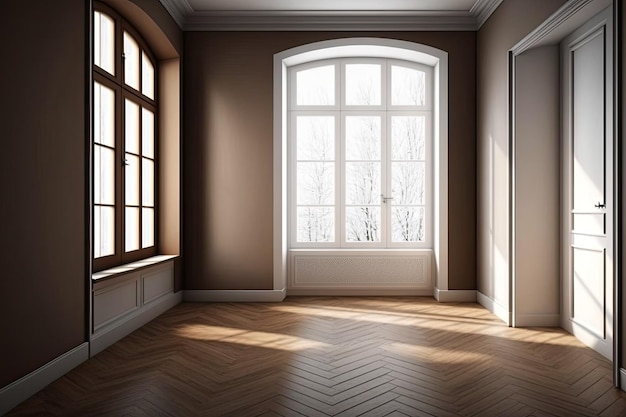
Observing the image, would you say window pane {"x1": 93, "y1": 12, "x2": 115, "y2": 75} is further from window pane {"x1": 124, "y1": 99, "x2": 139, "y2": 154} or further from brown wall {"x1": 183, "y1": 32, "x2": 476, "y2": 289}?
brown wall {"x1": 183, "y1": 32, "x2": 476, "y2": 289}

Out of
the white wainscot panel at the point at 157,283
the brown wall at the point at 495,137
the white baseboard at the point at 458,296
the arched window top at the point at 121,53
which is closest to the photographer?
the arched window top at the point at 121,53

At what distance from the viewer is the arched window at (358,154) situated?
6789mm

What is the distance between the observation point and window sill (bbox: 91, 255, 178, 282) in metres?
4.12

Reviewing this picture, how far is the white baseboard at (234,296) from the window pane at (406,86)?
2.94 metres

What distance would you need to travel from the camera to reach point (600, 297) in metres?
4.15

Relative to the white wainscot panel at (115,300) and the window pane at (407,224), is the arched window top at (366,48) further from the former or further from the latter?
the white wainscot panel at (115,300)

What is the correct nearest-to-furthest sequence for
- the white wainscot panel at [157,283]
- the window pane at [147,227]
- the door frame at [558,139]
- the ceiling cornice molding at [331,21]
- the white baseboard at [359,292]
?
the door frame at [558,139] < the white wainscot panel at [157,283] < the window pane at [147,227] < the ceiling cornice molding at [331,21] < the white baseboard at [359,292]

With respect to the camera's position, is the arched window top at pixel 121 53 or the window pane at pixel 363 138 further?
the window pane at pixel 363 138

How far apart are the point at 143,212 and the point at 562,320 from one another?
4.37 m

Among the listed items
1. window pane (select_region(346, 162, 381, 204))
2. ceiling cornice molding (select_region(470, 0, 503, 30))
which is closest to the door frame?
ceiling cornice molding (select_region(470, 0, 503, 30))

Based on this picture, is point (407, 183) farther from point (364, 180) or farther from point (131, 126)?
point (131, 126)

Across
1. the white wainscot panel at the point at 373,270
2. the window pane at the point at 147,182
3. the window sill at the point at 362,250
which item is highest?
the window pane at the point at 147,182

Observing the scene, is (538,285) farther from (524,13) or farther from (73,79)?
(73,79)

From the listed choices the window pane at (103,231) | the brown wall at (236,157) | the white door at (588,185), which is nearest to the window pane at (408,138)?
the brown wall at (236,157)
